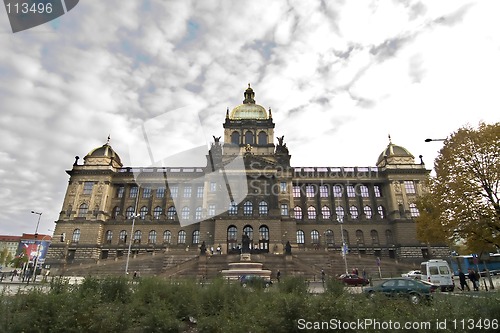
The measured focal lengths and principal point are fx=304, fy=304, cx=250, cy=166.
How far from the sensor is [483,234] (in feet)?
77.1

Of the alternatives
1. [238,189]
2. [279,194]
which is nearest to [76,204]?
[238,189]

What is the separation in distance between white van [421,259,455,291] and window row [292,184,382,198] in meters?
37.2

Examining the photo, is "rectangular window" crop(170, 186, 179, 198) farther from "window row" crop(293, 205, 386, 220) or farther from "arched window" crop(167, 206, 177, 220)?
"window row" crop(293, 205, 386, 220)

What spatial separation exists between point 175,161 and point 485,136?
2740 cm

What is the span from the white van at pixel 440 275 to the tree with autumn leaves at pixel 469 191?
244cm

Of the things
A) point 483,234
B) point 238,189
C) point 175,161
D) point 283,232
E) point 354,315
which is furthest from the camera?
point 238,189

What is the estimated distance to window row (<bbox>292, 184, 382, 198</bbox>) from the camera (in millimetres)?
64438

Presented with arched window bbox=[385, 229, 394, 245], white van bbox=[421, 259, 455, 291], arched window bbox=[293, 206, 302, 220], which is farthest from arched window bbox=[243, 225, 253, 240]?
white van bbox=[421, 259, 455, 291]

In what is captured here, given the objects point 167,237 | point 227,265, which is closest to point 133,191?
point 167,237

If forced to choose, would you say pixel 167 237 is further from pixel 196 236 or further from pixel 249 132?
pixel 249 132

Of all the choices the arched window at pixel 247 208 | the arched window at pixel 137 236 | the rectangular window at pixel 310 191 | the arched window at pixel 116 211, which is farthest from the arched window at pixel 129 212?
the rectangular window at pixel 310 191

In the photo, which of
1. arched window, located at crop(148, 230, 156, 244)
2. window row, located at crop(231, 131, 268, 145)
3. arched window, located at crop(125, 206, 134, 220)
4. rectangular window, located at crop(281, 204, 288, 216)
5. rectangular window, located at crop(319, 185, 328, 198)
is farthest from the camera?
window row, located at crop(231, 131, 268, 145)

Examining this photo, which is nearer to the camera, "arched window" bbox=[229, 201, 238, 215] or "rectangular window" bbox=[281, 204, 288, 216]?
"arched window" bbox=[229, 201, 238, 215]

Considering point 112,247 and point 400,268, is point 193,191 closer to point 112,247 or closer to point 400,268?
point 112,247
